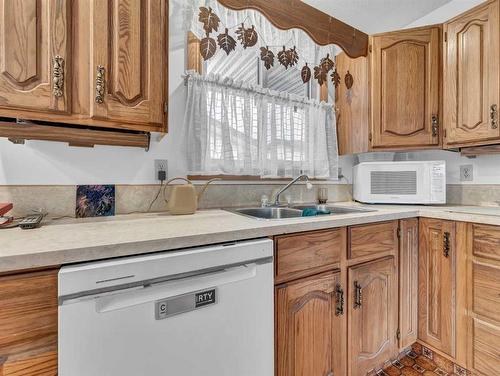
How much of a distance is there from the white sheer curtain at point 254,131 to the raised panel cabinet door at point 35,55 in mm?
691

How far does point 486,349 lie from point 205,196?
1706mm

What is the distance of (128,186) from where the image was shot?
1.39m

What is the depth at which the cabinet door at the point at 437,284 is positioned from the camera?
1468 millimetres

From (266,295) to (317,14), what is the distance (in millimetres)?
1557

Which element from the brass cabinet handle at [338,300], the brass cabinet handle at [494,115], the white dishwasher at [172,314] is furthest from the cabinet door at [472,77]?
the white dishwasher at [172,314]

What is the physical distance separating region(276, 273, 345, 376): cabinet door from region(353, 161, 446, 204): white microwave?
0.99 metres

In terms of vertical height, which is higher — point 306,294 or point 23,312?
point 23,312

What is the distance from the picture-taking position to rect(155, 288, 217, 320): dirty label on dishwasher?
78 cm

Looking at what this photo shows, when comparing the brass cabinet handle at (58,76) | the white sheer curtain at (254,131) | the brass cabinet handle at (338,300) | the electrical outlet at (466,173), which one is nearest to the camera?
the brass cabinet handle at (58,76)

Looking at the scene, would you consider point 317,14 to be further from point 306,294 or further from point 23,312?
point 23,312

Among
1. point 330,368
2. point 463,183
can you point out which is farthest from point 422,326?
point 463,183

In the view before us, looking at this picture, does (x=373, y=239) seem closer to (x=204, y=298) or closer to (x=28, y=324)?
(x=204, y=298)

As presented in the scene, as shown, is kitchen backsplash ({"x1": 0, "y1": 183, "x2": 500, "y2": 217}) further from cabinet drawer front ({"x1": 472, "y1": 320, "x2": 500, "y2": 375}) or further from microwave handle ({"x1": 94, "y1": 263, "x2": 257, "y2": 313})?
cabinet drawer front ({"x1": 472, "y1": 320, "x2": 500, "y2": 375})

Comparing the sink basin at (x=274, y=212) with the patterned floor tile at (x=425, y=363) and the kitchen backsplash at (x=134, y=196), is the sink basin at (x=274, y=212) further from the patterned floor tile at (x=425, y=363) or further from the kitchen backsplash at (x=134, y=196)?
the patterned floor tile at (x=425, y=363)
